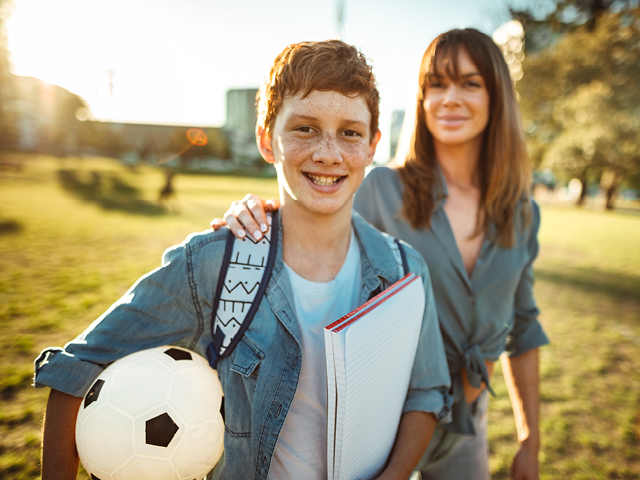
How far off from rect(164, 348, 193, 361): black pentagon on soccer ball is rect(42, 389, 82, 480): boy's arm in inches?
12.9

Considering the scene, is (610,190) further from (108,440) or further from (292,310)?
(108,440)

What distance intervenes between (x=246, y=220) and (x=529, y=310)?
1746 millimetres

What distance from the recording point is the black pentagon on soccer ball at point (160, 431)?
1296 mm

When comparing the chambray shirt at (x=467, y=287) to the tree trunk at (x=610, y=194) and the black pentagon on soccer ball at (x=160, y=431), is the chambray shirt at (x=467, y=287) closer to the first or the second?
the black pentagon on soccer ball at (x=160, y=431)

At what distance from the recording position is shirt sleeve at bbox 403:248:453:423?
165 centimetres

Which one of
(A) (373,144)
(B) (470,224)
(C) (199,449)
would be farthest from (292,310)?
(B) (470,224)

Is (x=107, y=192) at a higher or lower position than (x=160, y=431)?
lower

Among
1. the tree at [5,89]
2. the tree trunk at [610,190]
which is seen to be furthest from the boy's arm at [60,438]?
the tree trunk at [610,190]

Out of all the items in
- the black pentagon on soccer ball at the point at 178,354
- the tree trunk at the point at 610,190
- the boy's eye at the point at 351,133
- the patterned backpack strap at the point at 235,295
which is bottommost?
the tree trunk at the point at 610,190

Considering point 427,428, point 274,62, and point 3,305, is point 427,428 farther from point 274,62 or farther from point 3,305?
point 3,305

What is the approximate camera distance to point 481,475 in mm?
2123

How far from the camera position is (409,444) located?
1.60 metres

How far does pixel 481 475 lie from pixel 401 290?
1.37 m

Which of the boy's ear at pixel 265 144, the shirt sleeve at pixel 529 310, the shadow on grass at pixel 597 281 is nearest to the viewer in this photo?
the boy's ear at pixel 265 144
